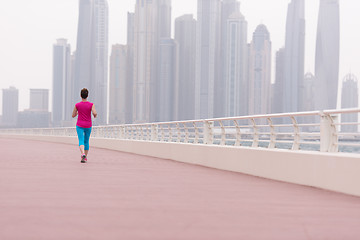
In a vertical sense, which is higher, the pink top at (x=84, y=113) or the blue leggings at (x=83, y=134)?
the pink top at (x=84, y=113)

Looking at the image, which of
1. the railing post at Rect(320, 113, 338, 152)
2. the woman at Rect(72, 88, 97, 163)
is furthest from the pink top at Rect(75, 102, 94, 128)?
the railing post at Rect(320, 113, 338, 152)

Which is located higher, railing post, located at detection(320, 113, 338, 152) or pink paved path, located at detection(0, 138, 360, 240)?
railing post, located at detection(320, 113, 338, 152)

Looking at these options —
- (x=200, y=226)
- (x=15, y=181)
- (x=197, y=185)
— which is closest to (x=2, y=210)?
(x=200, y=226)

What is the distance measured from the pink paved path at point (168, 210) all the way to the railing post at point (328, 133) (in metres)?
0.99

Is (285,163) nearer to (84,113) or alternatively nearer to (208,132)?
(208,132)

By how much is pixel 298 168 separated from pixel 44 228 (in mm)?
6575

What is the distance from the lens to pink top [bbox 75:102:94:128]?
53.1ft

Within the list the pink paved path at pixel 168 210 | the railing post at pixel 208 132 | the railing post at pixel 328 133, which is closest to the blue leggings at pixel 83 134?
the railing post at pixel 208 132

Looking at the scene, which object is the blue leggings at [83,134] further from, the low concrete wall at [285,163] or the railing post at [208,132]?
the railing post at [208,132]

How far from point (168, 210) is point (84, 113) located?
32.3 ft

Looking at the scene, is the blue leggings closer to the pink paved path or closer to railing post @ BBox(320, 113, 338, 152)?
the pink paved path

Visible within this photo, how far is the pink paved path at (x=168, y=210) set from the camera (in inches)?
209

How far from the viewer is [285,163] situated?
11516 mm

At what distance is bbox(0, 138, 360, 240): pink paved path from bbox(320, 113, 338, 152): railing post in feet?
3.25
